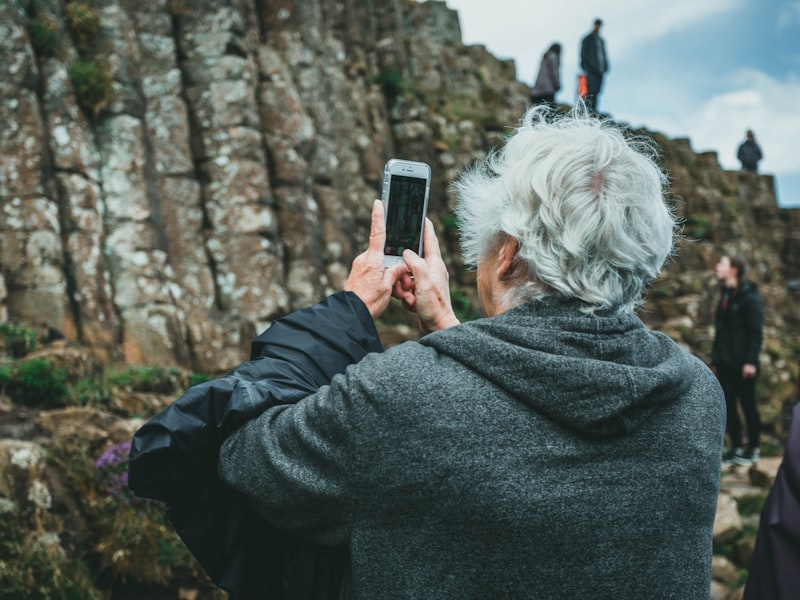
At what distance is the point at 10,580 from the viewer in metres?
4.32

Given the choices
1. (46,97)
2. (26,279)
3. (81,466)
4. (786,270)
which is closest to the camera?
(81,466)

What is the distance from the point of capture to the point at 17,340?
6586 mm

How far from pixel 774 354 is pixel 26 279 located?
14913 millimetres

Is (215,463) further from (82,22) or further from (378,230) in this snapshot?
(82,22)

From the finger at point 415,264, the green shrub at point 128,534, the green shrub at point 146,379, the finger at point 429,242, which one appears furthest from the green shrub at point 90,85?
the finger at point 415,264

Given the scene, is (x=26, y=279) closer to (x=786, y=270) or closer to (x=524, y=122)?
(x=524, y=122)

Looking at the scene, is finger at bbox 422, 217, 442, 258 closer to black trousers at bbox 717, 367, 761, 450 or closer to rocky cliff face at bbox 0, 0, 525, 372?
rocky cliff face at bbox 0, 0, 525, 372

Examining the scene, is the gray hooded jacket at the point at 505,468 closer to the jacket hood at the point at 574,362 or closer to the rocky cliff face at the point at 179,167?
the jacket hood at the point at 574,362

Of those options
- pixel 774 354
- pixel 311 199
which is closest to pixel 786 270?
pixel 774 354

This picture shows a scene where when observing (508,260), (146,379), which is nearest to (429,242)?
(508,260)

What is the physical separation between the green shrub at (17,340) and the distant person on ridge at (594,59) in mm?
12634

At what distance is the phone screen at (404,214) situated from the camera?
7.18 ft

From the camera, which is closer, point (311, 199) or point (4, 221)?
point (4, 221)

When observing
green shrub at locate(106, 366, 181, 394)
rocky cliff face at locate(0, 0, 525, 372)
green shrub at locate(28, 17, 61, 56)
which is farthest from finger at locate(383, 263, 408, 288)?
green shrub at locate(28, 17, 61, 56)
